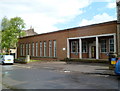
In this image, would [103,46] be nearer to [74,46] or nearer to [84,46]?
[84,46]

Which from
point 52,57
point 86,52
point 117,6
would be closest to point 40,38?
point 52,57

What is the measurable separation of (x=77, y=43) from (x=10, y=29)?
1510 centimetres

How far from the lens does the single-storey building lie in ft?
82.4

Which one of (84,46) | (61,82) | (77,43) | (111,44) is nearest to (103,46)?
(111,44)

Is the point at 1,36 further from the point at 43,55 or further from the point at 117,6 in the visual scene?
the point at 117,6

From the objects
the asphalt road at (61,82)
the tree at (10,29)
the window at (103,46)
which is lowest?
the asphalt road at (61,82)

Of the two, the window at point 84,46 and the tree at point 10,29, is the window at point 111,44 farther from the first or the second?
the tree at point 10,29

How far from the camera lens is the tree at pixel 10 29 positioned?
1441 inches

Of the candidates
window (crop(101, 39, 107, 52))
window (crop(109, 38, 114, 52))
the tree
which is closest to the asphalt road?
window (crop(109, 38, 114, 52))

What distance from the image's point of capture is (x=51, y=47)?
114 ft

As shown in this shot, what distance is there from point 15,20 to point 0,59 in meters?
10.2

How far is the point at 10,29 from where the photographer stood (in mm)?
36469

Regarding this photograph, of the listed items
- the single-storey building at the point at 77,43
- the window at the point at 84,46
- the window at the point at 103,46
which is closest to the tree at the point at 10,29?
the single-storey building at the point at 77,43

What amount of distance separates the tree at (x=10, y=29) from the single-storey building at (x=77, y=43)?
454 cm
